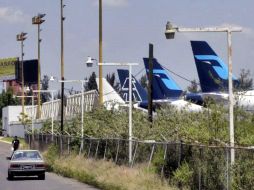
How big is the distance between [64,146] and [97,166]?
14326 millimetres

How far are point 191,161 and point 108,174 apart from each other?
7690 mm

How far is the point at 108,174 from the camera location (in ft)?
99.7

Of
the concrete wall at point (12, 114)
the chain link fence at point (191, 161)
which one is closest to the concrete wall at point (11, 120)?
the concrete wall at point (12, 114)

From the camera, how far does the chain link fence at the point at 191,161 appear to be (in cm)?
1911

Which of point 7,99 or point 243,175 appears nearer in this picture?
point 243,175

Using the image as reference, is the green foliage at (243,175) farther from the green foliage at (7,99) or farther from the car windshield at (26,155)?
the green foliage at (7,99)

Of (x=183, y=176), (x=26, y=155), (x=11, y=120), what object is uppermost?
(x=183, y=176)

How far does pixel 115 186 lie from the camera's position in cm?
2658

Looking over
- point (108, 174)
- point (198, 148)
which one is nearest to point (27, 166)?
point (108, 174)

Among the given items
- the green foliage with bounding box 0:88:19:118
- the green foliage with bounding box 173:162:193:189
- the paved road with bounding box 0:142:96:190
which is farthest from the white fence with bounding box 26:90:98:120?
the green foliage with bounding box 173:162:193:189

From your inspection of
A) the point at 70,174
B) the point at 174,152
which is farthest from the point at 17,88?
the point at 174,152

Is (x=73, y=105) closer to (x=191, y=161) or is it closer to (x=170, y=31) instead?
(x=191, y=161)

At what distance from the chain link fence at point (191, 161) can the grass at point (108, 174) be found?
0.48 metres

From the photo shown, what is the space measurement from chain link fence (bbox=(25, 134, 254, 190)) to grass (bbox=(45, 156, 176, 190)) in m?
0.48
